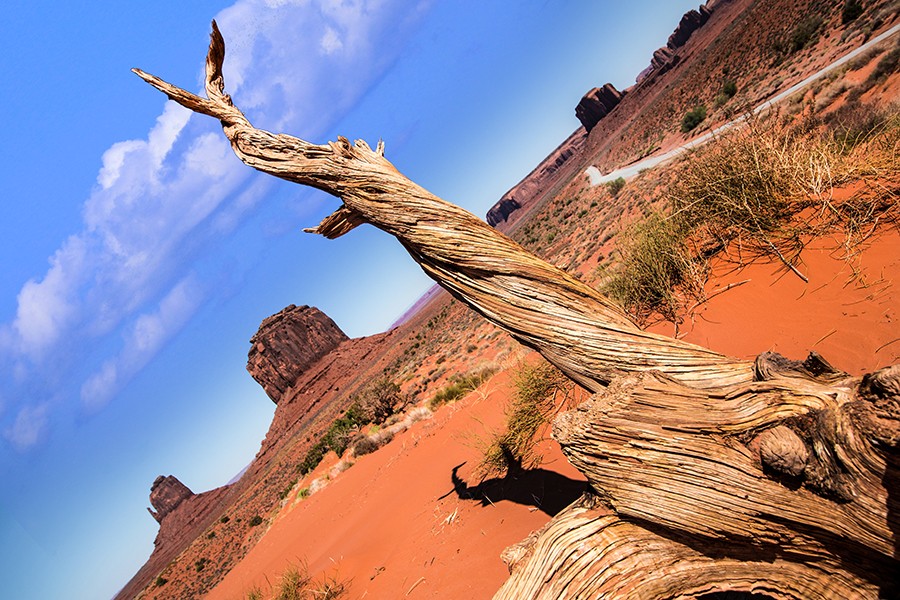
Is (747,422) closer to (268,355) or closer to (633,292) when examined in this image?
(633,292)

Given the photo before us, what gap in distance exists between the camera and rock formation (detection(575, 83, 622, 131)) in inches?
4033

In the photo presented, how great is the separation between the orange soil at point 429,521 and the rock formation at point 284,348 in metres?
68.4

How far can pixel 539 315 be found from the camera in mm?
3219

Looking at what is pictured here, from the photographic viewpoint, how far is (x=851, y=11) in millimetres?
22859

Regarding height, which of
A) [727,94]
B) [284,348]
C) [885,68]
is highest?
[284,348]

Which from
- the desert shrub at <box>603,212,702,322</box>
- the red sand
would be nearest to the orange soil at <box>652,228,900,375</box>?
the red sand

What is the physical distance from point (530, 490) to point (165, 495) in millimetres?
92647

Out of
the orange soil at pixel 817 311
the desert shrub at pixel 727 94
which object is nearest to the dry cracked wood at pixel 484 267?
the orange soil at pixel 817 311

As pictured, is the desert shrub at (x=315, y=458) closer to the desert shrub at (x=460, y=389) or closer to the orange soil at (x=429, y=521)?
the orange soil at (x=429, y=521)

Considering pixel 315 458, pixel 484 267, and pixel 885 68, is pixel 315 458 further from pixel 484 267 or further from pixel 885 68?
pixel 885 68

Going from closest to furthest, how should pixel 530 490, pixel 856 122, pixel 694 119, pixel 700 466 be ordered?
pixel 700 466
pixel 530 490
pixel 856 122
pixel 694 119

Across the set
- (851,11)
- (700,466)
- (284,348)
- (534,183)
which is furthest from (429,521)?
(534,183)

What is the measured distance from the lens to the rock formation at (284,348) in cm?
7400

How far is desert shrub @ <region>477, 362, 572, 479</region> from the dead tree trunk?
7.50 feet
